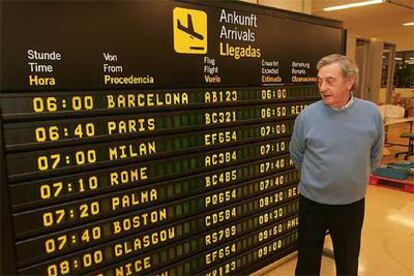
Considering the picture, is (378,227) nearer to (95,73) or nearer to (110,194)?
(110,194)

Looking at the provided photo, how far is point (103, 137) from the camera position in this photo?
1.67m

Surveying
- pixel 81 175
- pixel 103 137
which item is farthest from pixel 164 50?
pixel 81 175

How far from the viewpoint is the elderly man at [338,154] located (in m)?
1.89

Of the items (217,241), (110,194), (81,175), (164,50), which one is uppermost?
(164,50)

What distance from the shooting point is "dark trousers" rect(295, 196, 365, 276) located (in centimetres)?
199

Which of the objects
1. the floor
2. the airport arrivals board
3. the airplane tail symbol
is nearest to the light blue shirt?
the airport arrivals board

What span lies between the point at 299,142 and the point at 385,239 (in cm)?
192

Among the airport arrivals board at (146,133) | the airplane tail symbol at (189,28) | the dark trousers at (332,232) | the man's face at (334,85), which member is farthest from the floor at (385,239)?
the airplane tail symbol at (189,28)

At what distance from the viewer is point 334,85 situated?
1873 mm

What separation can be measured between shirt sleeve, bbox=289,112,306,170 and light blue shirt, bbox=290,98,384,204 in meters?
0.03

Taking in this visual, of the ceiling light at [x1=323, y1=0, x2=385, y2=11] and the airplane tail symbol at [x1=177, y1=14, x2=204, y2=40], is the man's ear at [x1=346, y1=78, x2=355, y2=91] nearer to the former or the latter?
the airplane tail symbol at [x1=177, y1=14, x2=204, y2=40]

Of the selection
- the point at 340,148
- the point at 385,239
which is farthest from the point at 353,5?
the point at 340,148

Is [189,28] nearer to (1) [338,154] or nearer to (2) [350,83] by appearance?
(2) [350,83]

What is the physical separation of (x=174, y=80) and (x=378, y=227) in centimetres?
283
